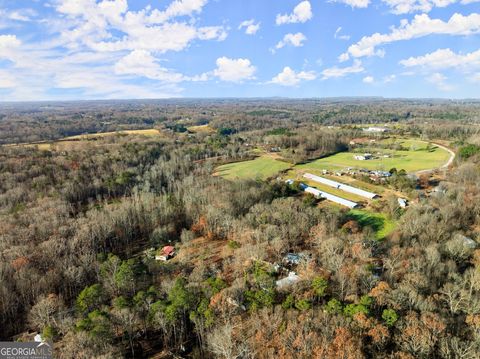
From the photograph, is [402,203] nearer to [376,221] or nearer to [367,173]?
[376,221]

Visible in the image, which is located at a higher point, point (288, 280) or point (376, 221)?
point (288, 280)

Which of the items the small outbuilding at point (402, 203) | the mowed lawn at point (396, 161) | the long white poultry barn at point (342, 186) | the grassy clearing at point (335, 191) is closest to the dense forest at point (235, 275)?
the small outbuilding at point (402, 203)

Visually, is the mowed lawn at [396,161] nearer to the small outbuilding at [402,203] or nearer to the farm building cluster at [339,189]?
the farm building cluster at [339,189]

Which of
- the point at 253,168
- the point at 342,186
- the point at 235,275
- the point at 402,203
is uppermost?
the point at 253,168

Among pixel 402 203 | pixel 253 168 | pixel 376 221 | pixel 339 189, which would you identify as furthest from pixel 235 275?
pixel 253 168

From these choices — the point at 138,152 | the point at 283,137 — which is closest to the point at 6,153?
the point at 138,152

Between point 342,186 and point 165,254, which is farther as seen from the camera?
point 342,186

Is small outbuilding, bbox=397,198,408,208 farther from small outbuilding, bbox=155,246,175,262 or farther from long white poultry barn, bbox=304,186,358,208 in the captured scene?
small outbuilding, bbox=155,246,175,262

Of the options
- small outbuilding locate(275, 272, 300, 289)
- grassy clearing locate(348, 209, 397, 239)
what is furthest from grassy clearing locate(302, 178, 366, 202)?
small outbuilding locate(275, 272, 300, 289)
